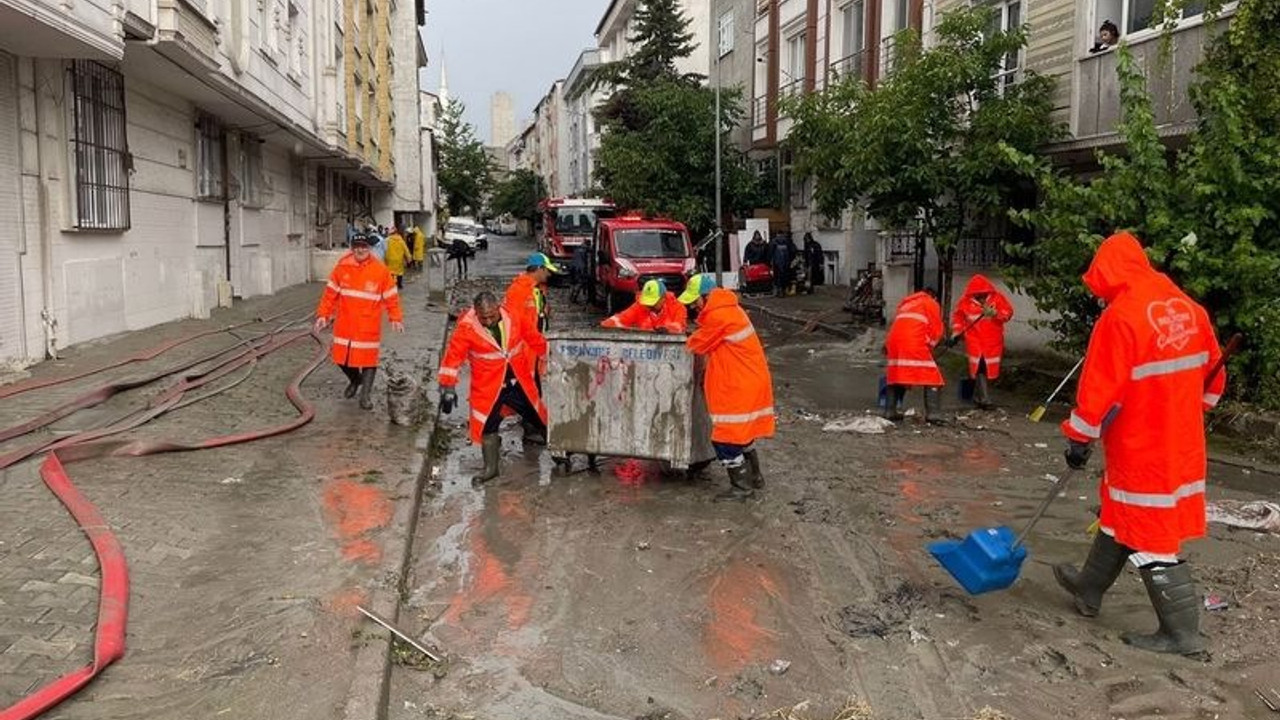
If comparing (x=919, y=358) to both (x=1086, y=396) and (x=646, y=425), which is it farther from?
(x=1086, y=396)

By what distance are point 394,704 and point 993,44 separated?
13.0 meters

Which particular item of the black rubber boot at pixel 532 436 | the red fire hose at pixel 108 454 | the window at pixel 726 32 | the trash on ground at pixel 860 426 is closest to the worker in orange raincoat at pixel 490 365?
the black rubber boot at pixel 532 436

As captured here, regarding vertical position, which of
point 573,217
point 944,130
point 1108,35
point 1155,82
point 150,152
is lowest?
point 573,217

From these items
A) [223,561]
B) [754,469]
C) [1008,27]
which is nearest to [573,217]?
[1008,27]

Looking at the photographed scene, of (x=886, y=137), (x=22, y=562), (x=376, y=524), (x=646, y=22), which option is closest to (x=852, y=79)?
(x=886, y=137)

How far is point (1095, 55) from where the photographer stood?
43.4 feet

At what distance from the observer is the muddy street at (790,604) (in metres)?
4.09

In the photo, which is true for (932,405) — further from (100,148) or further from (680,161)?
(680,161)

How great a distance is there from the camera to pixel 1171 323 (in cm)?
441

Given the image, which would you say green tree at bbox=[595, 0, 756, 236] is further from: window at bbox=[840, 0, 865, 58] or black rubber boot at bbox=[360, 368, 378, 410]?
black rubber boot at bbox=[360, 368, 378, 410]

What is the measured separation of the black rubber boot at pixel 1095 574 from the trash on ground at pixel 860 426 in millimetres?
4516

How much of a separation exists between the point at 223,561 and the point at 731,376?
3267 mm

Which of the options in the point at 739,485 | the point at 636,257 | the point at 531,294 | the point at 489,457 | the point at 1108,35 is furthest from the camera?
the point at 636,257

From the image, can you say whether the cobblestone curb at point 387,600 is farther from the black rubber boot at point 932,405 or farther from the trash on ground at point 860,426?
the black rubber boot at point 932,405
